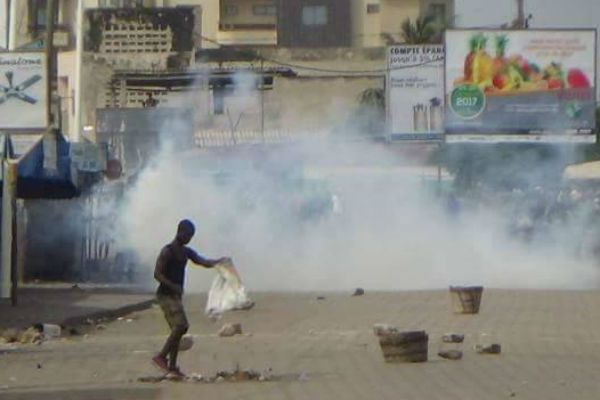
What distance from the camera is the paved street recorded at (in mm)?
13836

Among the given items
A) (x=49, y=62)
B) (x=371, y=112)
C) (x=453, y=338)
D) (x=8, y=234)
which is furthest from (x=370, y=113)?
(x=453, y=338)

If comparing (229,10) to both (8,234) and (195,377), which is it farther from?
(195,377)

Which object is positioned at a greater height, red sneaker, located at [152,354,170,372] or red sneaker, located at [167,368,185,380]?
red sneaker, located at [152,354,170,372]

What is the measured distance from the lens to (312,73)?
54.1 meters

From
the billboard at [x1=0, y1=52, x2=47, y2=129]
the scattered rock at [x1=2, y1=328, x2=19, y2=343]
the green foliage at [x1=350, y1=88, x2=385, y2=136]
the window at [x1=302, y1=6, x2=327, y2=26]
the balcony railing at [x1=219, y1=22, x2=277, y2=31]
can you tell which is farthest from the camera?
the balcony railing at [x1=219, y1=22, x2=277, y2=31]

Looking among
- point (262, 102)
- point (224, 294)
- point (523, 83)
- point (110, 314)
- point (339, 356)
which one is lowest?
point (110, 314)

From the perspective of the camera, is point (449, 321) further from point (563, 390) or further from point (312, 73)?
point (312, 73)

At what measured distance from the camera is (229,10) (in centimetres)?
7738

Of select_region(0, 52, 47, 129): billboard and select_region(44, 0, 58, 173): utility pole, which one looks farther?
select_region(0, 52, 47, 129): billboard

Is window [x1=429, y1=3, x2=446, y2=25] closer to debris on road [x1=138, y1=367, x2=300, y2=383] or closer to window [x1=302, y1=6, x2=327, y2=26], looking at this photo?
window [x1=302, y1=6, x2=327, y2=26]

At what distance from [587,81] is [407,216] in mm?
10917

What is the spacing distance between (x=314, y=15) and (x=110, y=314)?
1876 inches

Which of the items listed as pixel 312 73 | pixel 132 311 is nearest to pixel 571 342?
pixel 132 311

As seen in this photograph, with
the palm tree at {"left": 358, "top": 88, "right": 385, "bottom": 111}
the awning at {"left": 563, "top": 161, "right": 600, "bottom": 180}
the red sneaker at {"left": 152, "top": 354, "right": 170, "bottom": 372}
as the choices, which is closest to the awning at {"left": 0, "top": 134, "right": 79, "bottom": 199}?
the red sneaker at {"left": 152, "top": 354, "right": 170, "bottom": 372}
